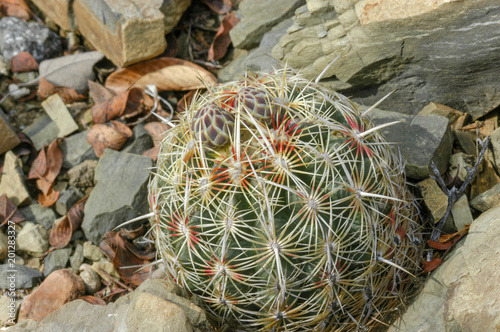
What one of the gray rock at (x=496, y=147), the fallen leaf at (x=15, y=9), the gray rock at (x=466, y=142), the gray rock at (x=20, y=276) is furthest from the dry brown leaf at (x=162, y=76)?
the gray rock at (x=496, y=147)

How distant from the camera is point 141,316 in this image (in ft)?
7.43

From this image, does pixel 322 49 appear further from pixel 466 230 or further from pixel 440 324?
pixel 440 324

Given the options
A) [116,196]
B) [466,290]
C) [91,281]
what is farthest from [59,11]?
[466,290]

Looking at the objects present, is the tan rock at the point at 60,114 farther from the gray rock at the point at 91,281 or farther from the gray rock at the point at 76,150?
the gray rock at the point at 91,281

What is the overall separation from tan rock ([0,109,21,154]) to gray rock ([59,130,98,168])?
35 cm

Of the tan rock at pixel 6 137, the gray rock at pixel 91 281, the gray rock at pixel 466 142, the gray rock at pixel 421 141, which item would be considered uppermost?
the tan rock at pixel 6 137

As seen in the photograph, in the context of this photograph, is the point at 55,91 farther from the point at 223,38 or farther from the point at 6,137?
the point at 223,38

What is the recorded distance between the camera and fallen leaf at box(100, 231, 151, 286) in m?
3.44

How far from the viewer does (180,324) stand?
222 centimetres

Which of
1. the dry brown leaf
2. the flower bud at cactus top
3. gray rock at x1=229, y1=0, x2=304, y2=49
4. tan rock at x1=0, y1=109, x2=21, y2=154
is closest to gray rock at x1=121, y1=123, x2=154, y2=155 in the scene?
the dry brown leaf

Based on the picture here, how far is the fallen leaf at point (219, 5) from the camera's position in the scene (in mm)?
4859

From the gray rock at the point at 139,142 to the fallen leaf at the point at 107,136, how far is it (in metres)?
0.04

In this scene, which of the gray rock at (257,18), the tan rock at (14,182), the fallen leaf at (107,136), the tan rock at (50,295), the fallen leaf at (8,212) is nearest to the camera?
the tan rock at (50,295)

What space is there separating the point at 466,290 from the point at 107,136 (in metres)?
2.85
